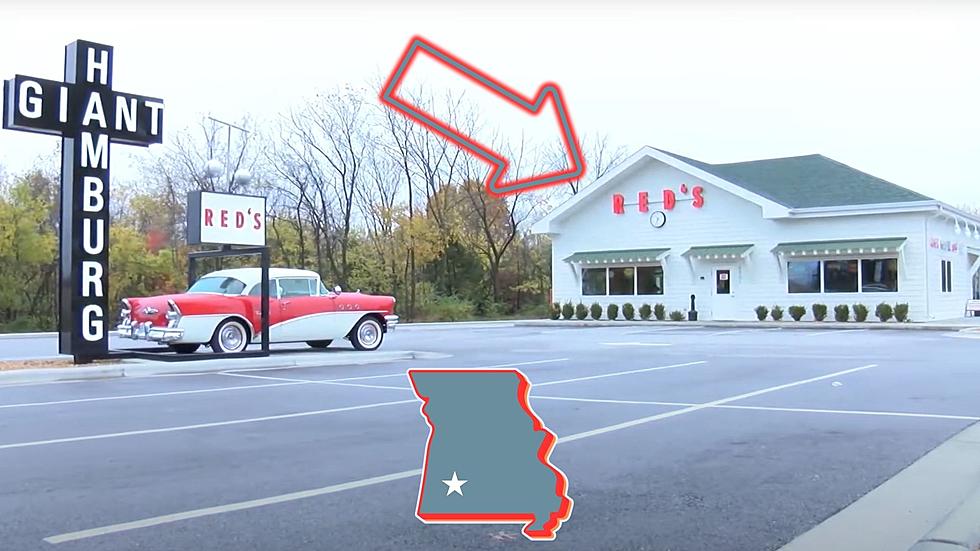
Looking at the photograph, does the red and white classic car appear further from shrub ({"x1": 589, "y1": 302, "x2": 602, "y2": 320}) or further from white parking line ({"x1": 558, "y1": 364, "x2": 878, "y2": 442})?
shrub ({"x1": 589, "y1": 302, "x2": 602, "y2": 320})

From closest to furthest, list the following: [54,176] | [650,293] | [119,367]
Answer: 1. [119,367]
2. [650,293]
3. [54,176]

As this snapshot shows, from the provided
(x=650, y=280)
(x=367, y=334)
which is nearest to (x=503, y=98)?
(x=367, y=334)

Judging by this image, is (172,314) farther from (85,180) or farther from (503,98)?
(503,98)

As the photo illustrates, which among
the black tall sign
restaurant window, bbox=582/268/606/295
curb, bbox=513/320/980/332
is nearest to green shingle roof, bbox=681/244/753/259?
curb, bbox=513/320/980/332

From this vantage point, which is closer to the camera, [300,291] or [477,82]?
[477,82]

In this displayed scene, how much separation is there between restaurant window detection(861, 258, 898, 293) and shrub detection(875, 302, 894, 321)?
106 centimetres

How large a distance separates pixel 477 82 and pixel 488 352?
59.0ft

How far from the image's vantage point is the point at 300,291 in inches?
720

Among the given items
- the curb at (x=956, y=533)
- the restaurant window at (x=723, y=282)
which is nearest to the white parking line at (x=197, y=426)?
the curb at (x=956, y=533)

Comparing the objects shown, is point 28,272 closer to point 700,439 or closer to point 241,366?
point 241,366

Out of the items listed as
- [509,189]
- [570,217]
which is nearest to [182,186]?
[570,217]

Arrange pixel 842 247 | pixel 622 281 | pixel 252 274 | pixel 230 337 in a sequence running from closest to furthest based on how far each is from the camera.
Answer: pixel 230 337 < pixel 252 274 < pixel 842 247 < pixel 622 281

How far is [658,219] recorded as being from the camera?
3578 cm

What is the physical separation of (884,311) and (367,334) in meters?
19.6
